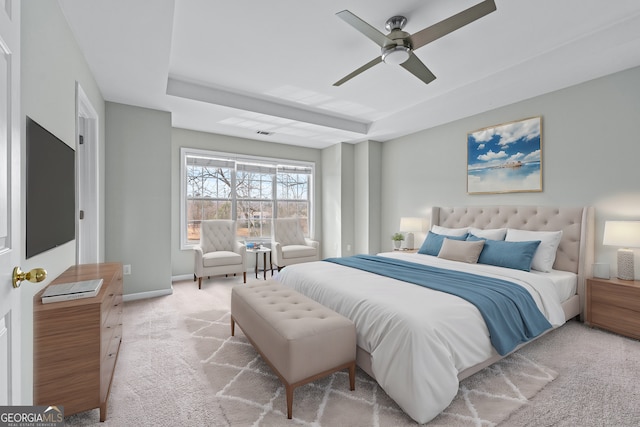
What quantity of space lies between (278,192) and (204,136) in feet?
5.83

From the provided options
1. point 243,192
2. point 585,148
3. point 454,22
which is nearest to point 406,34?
point 454,22

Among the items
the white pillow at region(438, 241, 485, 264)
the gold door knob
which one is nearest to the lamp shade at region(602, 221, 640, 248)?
the white pillow at region(438, 241, 485, 264)

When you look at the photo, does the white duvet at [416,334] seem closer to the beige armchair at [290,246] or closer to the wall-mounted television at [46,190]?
the wall-mounted television at [46,190]

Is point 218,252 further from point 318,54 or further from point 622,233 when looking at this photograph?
point 622,233

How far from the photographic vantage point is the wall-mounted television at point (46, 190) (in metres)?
1.46

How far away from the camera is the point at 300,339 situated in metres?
1.75

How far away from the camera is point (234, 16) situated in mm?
2428

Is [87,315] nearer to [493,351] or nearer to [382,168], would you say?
[493,351]

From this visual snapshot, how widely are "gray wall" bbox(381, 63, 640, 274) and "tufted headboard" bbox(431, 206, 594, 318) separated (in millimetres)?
124

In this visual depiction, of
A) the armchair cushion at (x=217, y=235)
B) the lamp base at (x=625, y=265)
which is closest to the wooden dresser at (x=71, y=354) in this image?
the armchair cushion at (x=217, y=235)

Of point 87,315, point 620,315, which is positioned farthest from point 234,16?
point 620,315

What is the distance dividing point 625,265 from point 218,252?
4.99 metres

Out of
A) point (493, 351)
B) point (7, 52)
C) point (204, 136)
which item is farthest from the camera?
point (204, 136)

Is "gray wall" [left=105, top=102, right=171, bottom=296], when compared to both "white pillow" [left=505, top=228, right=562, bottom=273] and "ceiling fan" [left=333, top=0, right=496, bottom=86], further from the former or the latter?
"white pillow" [left=505, top=228, right=562, bottom=273]
